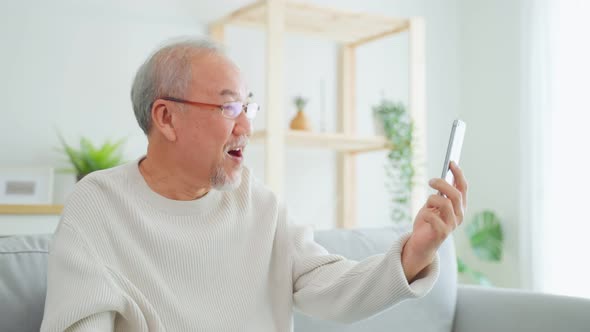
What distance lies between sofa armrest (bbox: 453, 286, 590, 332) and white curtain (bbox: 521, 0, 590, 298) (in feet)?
6.17

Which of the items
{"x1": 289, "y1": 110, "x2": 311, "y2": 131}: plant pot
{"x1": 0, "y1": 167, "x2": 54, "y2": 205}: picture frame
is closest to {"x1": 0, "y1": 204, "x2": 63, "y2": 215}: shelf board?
{"x1": 0, "y1": 167, "x2": 54, "y2": 205}: picture frame

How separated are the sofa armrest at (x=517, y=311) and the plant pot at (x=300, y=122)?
173 cm

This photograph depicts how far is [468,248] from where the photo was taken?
466 cm

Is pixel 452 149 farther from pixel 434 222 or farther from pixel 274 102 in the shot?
pixel 274 102

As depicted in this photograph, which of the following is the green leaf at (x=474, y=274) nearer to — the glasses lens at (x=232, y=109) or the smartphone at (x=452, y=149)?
the glasses lens at (x=232, y=109)

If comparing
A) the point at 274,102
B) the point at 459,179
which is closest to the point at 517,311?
the point at 459,179

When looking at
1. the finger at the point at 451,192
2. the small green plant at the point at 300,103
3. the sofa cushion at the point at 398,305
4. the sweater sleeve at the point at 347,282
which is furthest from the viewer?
the small green plant at the point at 300,103

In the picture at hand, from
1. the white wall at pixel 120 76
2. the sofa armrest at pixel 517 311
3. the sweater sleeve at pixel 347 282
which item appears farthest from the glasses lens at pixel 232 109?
the white wall at pixel 120 76

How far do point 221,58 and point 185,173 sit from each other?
0.87 feet

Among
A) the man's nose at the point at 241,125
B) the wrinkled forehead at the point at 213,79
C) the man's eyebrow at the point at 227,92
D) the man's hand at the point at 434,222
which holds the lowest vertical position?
the man's hand at the point at 434,222

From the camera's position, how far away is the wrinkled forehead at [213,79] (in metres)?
1.58

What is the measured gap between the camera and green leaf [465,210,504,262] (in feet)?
14.3

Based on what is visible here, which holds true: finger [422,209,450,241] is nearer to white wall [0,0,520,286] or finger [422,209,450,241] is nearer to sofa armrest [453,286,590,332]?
sofa armrest [453,286,590,332]

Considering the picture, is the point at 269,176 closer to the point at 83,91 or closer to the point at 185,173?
the point at 83,91
